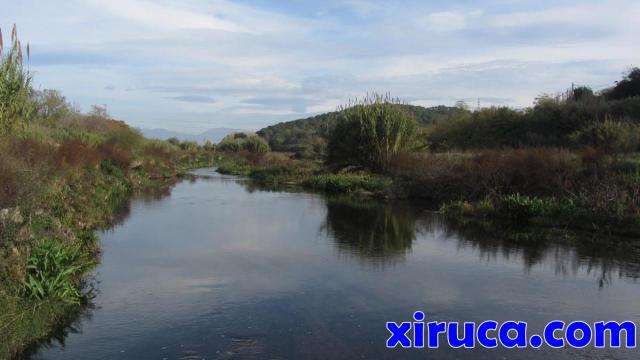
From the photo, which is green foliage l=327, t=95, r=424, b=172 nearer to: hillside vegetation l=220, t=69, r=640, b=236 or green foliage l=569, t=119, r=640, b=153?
hillside vegetation l=220, t=69, r=640, b=236

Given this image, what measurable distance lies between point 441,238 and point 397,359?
957cm

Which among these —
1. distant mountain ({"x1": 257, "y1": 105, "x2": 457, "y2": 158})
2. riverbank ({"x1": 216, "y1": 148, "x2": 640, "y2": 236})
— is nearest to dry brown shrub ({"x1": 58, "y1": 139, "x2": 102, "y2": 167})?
riverbank ({"x1": 216, "y1": 148, "x2": 640, "y2": 236})

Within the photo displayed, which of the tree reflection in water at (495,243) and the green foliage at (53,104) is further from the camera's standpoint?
the green foliage at (53,104)

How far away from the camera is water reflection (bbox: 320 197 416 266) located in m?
14.9

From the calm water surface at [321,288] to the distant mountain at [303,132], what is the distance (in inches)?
1661

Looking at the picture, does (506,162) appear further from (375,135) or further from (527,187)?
(375,135)

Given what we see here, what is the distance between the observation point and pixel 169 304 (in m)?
10.2

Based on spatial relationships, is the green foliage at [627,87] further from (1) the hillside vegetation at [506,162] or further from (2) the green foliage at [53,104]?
(2) the green foliage at [53,104]

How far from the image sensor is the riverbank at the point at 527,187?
56.8 ft

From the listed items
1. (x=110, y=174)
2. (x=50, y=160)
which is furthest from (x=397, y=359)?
(x=110, y=174)

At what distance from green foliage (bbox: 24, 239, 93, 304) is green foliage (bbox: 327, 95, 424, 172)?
24.2 metres

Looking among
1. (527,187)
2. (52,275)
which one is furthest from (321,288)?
(527,187)

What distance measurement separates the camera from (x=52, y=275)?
9477 mm

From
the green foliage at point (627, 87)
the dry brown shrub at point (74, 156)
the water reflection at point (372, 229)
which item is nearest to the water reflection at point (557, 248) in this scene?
the water reflection at point (372, 229)
